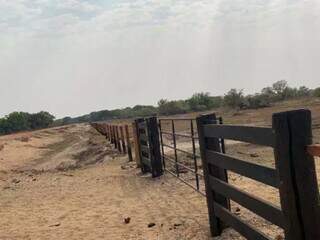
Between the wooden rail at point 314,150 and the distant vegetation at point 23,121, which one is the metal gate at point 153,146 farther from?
the distant vegetation at point 23,121

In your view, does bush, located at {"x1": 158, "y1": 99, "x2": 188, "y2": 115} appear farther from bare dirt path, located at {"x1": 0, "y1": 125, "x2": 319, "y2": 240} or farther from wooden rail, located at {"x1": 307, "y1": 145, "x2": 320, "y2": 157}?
wooden rail, located at {"x1": 307, "y1": 145, "x2": 320, "y2": 157}

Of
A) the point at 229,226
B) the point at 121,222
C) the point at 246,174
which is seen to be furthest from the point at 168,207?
the point at 246,174

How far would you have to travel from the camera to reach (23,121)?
11344 cm

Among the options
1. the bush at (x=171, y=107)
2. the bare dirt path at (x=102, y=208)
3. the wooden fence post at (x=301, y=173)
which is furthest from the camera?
the bush at (x=171, y=107)

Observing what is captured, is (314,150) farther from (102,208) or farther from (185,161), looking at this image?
(185,161)

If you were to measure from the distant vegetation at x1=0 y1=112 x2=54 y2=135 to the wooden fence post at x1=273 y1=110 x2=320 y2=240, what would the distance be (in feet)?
346

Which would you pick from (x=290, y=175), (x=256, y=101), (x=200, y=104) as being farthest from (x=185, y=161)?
(x=200, y=104)

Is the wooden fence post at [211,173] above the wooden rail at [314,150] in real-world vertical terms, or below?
below

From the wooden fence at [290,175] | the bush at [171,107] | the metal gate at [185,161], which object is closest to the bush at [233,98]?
the bush at [171,107]

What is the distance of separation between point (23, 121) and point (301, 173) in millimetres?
112210

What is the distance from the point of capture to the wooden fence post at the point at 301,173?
14.3 feet

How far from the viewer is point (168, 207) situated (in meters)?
9.46

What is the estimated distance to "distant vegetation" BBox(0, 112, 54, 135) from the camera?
360 feet

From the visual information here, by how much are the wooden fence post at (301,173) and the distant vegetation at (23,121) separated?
106 metres
